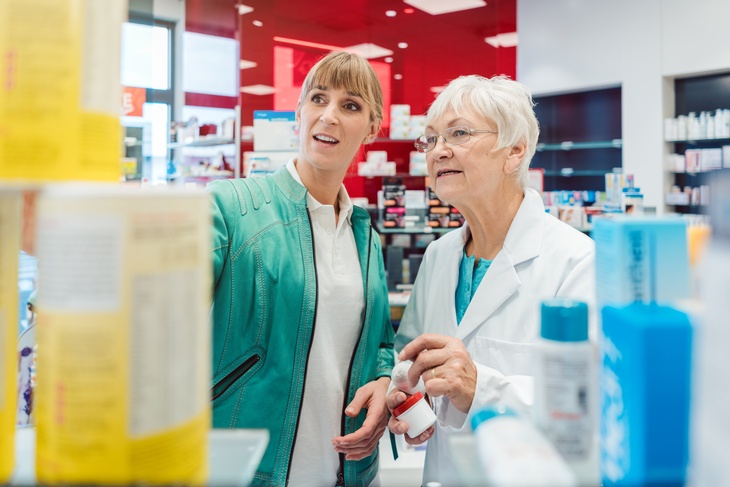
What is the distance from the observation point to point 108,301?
525 millimetres

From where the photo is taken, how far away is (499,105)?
1945mm

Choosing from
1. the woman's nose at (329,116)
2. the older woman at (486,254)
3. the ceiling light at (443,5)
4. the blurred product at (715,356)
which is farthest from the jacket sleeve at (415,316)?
the ceiling light at (443,5)

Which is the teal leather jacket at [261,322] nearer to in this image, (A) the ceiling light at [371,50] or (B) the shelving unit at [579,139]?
(A) the ceiling light at [371,50]

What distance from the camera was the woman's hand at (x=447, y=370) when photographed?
4.45ft

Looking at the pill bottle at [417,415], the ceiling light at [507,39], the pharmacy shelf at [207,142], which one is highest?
the ceiling light at [507,39]

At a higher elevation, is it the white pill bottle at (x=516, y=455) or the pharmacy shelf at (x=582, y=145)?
the pharmacy shelf at (x=582, y=145)

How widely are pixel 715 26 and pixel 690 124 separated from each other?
3.99 ft

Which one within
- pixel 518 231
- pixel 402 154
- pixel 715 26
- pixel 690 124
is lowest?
pixel 518 231

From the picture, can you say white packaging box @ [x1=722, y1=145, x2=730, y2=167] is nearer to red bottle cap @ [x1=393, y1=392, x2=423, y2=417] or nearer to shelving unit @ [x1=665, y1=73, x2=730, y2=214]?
shelving unit @ [x1=665, y1=73, x2=730, y2=214]

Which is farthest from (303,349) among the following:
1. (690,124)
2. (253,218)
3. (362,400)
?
(690,124)

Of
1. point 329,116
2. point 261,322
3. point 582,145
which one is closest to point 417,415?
point 261,322

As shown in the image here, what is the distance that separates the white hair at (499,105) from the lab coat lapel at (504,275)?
0.28m

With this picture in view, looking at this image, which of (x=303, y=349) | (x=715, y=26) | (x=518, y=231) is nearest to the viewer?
(x=303, y=349)

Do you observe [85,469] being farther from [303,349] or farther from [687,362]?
[303,349]
